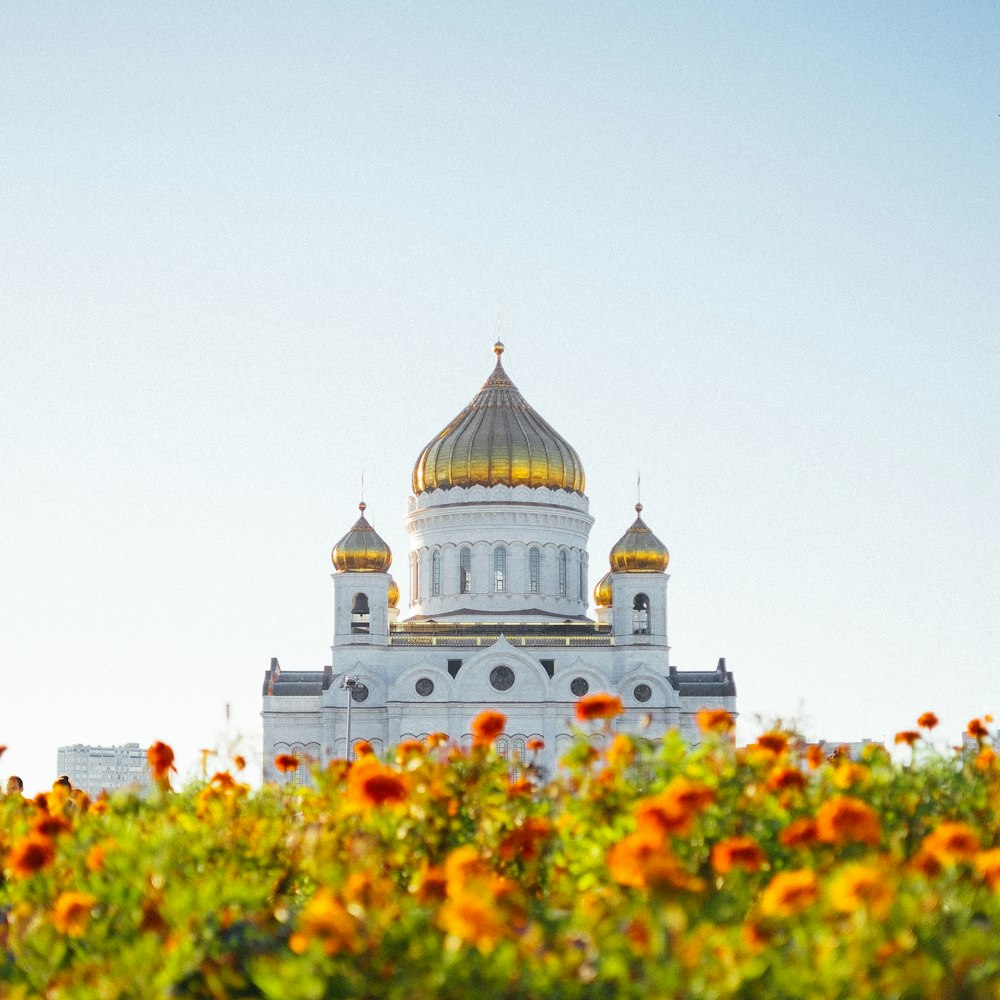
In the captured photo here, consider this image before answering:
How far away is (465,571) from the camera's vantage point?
176 feet

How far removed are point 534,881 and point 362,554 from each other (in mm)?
42924

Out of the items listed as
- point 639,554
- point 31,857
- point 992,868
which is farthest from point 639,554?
point 992,868

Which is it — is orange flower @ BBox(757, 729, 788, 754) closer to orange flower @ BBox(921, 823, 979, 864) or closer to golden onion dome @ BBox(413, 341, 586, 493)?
orange flower @ BBox(921, 823, 979, 864)

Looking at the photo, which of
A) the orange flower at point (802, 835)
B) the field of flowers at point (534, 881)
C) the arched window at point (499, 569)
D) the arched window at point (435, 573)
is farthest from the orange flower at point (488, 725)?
the arched window at point (435, 573)

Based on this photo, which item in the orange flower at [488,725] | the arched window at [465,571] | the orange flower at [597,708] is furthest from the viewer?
the arched window at [465,571]

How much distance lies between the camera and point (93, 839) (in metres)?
8.64

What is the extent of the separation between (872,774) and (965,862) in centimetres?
192

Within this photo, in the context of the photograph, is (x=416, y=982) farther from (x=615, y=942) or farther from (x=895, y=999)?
(x=895, y=999)

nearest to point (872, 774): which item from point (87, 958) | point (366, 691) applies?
point (87, 958)

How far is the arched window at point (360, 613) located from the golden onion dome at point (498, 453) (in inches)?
198

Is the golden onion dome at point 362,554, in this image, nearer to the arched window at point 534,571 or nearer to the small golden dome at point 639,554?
the arched window at point 534,571

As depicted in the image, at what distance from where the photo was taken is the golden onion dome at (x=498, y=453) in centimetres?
5425

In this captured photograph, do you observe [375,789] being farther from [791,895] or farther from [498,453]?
[498,453]

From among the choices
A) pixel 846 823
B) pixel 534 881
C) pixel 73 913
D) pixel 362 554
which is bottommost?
pixel 73 913
